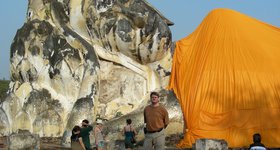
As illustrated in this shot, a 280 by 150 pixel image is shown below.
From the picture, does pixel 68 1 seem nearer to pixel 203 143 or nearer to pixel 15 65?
pixel 15 65

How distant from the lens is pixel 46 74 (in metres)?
16.1

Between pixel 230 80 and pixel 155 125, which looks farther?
pixel 230 80

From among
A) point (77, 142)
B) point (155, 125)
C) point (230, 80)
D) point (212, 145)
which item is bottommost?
point (212, 145)

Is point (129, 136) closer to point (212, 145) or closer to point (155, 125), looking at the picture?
point (212, 145)

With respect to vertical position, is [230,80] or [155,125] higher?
[230,80]

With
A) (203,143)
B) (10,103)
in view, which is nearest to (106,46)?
(10,103)

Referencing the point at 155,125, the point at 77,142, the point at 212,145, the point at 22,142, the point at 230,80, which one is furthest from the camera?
the point at 230,80

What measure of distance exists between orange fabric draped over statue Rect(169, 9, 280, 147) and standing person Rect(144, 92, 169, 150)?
4.40 m

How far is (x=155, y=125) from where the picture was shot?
955 cm

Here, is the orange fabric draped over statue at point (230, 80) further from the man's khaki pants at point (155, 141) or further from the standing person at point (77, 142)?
the man's khaki pants at point (155, 141)

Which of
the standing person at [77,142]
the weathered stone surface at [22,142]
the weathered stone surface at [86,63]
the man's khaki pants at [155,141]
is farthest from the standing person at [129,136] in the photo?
the man's khaki pants at [155,141]

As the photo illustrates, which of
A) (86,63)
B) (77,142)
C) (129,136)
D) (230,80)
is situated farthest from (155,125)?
(86,63)

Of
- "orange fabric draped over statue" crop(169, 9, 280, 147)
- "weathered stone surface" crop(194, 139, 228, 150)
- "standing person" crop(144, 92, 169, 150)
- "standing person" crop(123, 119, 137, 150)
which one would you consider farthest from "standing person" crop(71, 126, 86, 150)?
"orange fabric draped over statue" crop(169, 9, 280, 147)

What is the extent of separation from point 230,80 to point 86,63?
12.9ft
